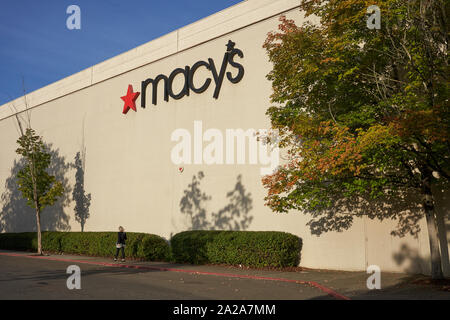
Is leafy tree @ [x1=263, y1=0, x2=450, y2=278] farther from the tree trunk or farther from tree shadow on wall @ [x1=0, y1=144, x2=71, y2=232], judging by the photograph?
tree shadow on wall @ [x1=0, y1=144, x2=71, y2=232]

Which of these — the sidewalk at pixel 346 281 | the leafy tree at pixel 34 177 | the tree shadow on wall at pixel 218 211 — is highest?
the leafy tree at pixel 34 177

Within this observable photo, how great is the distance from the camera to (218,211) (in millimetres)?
20422

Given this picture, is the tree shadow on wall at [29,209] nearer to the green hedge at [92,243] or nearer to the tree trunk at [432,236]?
the green hedge at [92,243]

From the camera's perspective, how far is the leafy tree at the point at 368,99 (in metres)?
10.5

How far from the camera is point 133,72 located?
86.4 ft

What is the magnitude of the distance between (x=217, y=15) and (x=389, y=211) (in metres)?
13.3

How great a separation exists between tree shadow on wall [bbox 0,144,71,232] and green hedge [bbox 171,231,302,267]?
45.3ft

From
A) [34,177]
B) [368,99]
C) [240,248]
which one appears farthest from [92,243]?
[368,99]

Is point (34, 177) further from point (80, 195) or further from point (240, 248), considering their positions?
point (240, 248)

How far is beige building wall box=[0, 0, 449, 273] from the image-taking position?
16281 millimetres

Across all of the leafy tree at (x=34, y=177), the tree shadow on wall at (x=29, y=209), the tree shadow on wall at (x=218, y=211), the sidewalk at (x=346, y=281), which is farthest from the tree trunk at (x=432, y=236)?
the tree shadow on wall at (x=29, y=209)

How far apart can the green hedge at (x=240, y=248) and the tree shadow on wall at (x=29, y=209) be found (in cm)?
1380

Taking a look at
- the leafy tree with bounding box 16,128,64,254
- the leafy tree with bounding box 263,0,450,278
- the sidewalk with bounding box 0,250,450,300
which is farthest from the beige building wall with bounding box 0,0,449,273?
the leafy tree with bounding box 263,0,450,278

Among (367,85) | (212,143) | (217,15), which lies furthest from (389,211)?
(217,15)
